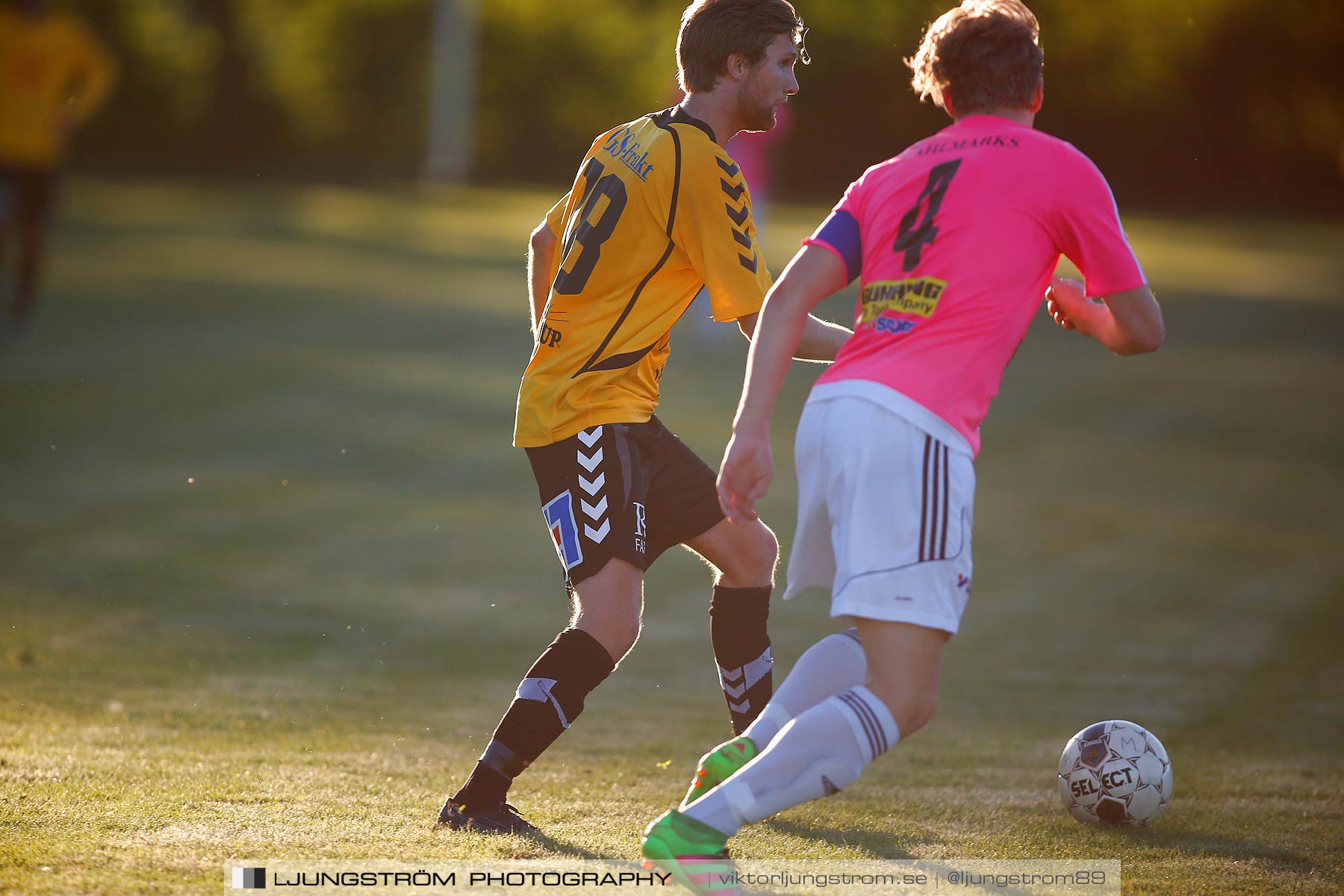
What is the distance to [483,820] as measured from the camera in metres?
3.90

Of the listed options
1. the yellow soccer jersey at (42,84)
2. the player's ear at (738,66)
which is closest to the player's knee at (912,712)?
the player's ear at (738,66)

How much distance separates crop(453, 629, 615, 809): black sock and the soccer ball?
59.8 inches

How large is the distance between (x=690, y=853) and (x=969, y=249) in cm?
144

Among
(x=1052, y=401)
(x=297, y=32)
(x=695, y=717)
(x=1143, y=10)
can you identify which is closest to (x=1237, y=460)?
(x=1052, y=401)

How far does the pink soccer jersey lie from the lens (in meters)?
3.24

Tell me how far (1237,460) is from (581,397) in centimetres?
1083

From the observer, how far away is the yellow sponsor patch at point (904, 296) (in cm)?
327

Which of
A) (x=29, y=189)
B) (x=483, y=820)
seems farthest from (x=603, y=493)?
(x=29, y=189)

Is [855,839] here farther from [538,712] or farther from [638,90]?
[638,90]

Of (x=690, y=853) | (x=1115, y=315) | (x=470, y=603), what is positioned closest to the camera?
(x=690, y=853)

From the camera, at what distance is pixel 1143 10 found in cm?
3894

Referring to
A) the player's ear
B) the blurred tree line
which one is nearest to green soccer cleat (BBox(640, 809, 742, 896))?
the player's ear

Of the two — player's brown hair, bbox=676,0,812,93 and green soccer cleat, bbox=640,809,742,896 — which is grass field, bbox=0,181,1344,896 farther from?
player's brown hair, bbox=676,0,812,93

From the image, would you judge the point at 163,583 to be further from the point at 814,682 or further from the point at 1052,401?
the point at 1052,401
